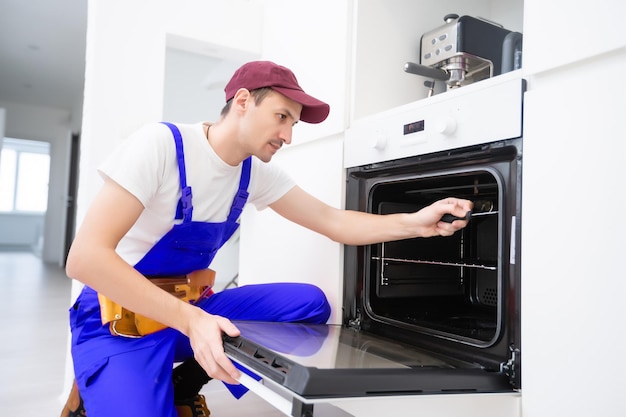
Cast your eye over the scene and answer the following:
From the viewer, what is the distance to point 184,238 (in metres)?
1.42

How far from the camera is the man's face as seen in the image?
4.40 ft

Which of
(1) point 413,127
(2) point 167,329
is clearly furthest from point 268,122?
(2) point 167,329

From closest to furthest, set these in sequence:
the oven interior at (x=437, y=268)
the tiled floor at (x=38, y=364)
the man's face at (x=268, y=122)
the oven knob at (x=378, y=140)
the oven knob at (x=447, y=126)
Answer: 1. the oven knob at (x=447, y=126)
2. the man's face at (x=268, y=122)
3. the oven knob at (x=378, y=140)
4. the oven interior at (x=437, y=268)
5. the tiled floor at (x=38, y=364)

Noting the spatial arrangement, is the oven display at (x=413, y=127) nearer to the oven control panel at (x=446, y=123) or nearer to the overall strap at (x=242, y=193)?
the oven control panel at (x=446, y=123)

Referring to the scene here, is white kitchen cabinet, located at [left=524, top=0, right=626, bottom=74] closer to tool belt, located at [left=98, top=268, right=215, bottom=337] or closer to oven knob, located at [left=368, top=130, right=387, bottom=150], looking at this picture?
oven knob, located at [left=368, top=130, right=387, bottom=150]

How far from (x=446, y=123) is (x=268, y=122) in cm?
47

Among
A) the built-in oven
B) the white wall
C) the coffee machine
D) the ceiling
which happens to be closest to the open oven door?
the built-in oven

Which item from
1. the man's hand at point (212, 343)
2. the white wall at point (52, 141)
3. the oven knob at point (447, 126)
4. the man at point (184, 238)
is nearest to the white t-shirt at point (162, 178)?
the man at point (184, 238)

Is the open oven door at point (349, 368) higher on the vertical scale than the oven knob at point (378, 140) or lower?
lower

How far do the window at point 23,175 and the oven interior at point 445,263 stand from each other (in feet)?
40.1

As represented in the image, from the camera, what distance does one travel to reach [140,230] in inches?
55.9

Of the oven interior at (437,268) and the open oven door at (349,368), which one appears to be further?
the oven interior at (437,268)

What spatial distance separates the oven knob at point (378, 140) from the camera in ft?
4.83

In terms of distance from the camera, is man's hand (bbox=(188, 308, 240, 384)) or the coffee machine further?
the coffee machine
